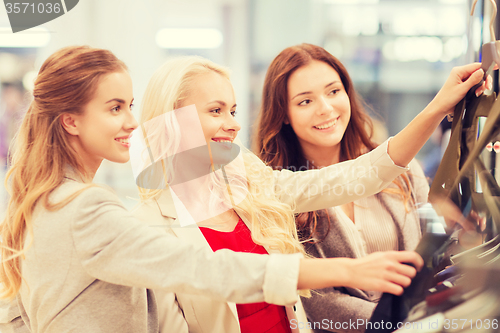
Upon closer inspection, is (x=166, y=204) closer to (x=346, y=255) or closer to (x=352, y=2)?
(x=346, y=255)

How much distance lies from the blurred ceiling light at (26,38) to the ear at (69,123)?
1.22 m

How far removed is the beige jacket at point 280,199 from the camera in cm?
97

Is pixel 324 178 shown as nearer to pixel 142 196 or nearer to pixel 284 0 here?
pixel 142 196

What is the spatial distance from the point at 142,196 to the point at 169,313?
0.32 m

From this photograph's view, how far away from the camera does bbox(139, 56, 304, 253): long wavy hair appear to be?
42.4 inches

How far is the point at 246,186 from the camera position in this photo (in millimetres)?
1277

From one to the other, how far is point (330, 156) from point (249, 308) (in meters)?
0.67

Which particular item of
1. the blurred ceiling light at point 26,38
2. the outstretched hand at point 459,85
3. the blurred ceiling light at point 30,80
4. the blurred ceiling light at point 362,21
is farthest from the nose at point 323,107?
the blurred ceiling light at point 362,21

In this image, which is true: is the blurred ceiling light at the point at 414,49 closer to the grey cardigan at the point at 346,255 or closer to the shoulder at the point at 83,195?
the grey cardigan at the point at 346,255

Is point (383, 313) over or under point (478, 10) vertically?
under

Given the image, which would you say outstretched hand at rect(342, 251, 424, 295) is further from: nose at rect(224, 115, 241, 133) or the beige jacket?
nose at rect(224, 115, 241, 133)

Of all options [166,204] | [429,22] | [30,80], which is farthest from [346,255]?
[429,22]

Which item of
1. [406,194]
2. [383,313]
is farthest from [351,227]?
[383,313]

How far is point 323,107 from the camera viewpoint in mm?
1322
